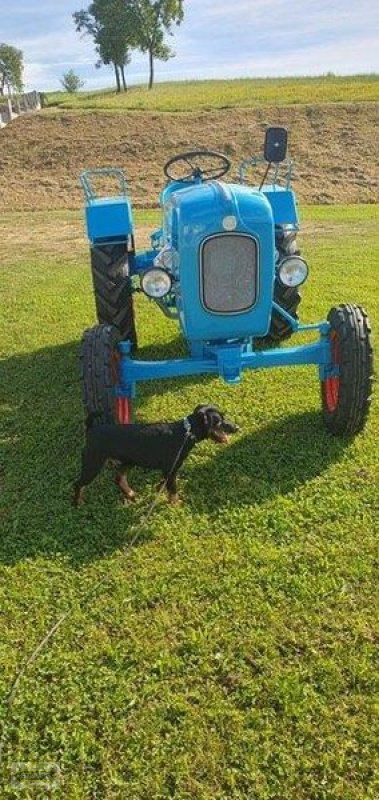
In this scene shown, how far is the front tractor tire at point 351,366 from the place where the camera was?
414 centimetres

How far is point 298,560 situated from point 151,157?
2033 cm

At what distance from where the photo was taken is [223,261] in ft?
12.8

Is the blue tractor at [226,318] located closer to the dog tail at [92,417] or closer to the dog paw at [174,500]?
the dog tail at [92,417]

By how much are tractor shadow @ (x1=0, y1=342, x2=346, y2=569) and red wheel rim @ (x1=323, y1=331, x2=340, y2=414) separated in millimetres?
207

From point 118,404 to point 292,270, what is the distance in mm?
1468

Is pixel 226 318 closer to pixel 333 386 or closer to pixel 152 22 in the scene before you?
pixel 333 386

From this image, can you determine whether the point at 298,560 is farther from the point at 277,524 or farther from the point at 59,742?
the point at 59,742

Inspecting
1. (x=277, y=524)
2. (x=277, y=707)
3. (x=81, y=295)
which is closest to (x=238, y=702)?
(x=277, y=707)

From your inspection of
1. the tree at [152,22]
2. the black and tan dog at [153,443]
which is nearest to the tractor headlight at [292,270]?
the black and tan dog at [153,443]

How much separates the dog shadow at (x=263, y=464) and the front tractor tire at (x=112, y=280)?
1589mm

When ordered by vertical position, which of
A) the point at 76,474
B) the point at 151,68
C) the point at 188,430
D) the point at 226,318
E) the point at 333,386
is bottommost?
the point at 76,474

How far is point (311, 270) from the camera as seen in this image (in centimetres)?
905

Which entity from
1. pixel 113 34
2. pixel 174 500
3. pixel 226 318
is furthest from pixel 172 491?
pixel 113 34

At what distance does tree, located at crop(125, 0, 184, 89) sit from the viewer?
168 ft
